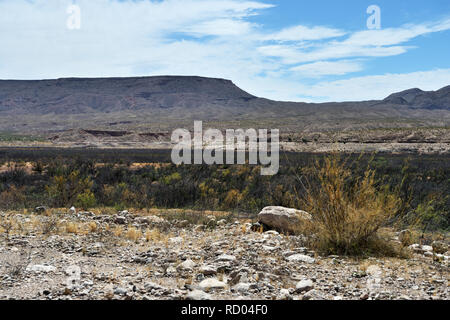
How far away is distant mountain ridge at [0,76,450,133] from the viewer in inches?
4806

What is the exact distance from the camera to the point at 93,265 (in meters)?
5.20

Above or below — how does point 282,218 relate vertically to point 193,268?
above

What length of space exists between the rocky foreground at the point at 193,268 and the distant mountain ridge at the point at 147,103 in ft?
355

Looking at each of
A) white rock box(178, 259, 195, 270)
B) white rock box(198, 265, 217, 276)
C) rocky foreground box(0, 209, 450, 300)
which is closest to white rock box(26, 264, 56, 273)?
rocky foreground box(0, 209, 450, 300)

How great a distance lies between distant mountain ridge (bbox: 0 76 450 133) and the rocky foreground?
4262 inches

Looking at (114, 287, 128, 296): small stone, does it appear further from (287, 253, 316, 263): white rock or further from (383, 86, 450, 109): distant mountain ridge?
(383, 86, 450, 109): distant mountain ridge

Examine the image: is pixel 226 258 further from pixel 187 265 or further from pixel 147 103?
pixel 147 103

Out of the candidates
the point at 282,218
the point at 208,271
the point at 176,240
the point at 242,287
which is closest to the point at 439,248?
the point at 282,218

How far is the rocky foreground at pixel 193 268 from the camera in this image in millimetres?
4125

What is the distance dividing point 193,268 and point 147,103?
159m

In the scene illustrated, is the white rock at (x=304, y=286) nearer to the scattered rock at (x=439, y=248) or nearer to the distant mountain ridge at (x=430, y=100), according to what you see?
the scattered rock at (x=439, y=248)

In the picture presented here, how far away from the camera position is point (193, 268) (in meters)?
5.02

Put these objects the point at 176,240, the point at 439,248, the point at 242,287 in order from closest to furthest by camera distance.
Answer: the point at 242,287 < the point at 439,248 < the point at 176,240
